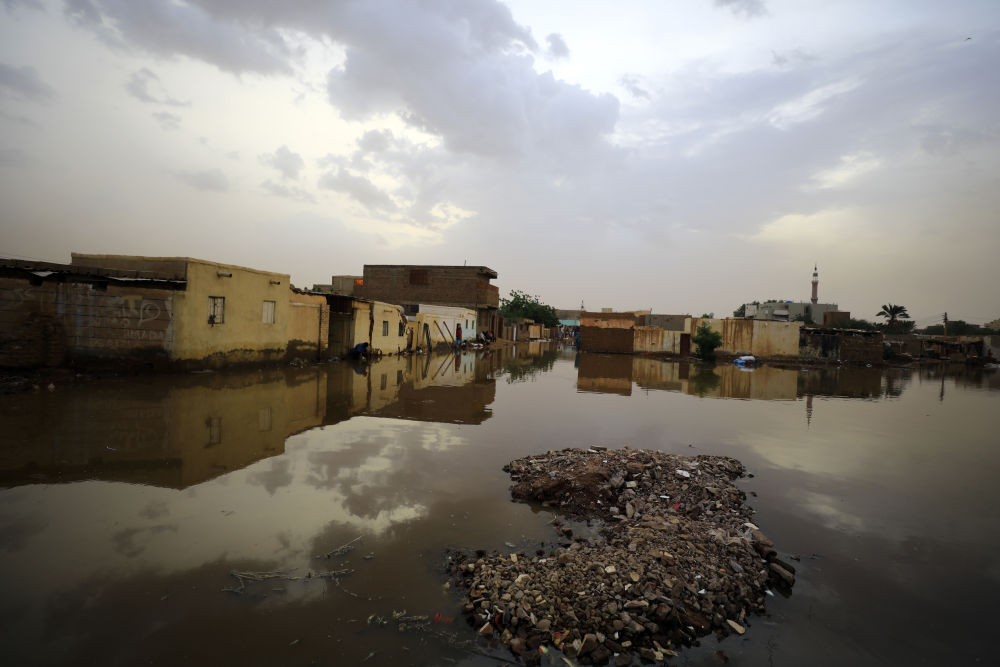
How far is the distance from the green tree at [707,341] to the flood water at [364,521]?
2277cm

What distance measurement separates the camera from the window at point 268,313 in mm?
16219

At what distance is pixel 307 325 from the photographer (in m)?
18.6

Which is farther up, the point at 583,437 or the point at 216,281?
the point at 216,281

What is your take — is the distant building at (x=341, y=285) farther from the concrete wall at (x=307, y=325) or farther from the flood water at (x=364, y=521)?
the flood water at (x=364, y=521)

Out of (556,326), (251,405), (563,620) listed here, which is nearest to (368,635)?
(563,620)

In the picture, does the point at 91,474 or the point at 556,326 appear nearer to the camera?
the point at 91,474

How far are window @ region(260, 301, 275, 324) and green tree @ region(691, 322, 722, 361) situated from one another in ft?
95.2

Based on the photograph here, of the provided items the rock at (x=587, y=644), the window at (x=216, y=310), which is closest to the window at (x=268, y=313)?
the window at (x=216, y=310)

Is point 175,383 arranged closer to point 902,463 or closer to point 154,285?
point 154,285

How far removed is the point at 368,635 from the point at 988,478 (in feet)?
31.6

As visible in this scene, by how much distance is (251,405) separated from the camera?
9711 mm

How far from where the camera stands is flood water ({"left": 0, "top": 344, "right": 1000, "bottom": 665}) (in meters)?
3.05

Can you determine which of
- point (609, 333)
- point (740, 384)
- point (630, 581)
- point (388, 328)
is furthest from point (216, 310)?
point (609, 333)

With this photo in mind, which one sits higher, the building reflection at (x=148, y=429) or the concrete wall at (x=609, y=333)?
the concrete wall at (x=609, y=333)
